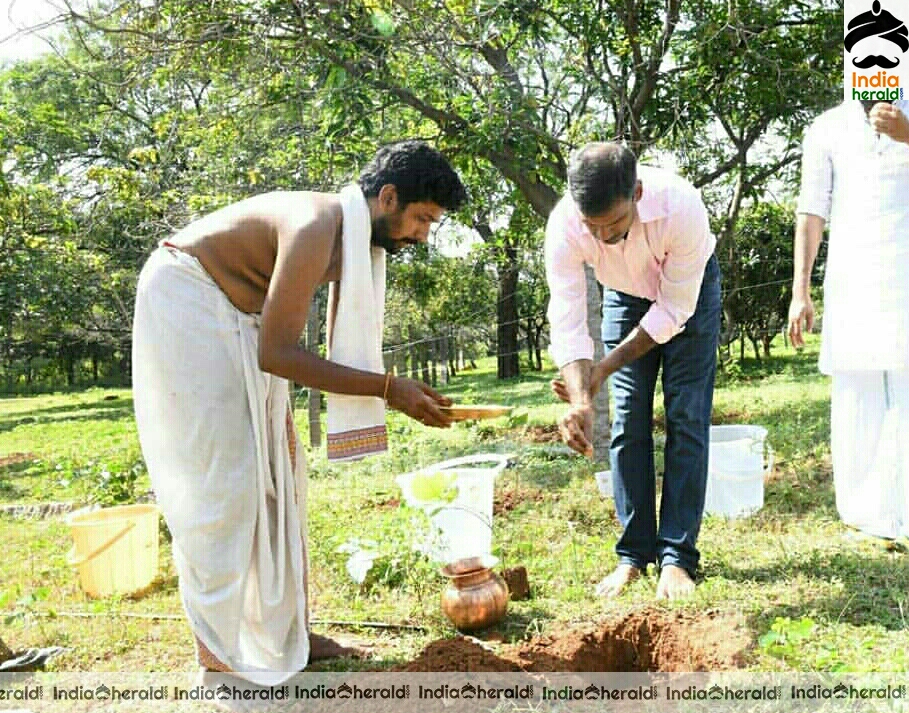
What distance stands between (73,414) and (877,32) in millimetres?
13461

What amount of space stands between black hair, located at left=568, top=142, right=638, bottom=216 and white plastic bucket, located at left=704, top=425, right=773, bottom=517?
1.80m

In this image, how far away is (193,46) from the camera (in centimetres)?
484

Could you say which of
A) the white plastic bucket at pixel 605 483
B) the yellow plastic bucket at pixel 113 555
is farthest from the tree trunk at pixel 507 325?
the yellow plastic bucket at pixel 113 555

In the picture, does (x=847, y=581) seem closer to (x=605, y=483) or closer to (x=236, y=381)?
(x=605, y=483)

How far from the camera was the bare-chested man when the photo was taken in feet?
7.98

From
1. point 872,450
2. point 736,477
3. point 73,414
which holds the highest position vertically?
point 872,450

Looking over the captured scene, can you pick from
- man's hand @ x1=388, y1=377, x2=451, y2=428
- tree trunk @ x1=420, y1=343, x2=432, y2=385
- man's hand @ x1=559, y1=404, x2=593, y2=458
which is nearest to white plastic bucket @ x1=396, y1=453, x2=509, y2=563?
man's hand @ x1=559, y1=404, x2=593, y2=458

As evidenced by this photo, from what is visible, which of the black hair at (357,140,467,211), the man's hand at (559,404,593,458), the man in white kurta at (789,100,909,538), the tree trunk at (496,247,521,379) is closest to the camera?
the black hair at (357,140,467,211)

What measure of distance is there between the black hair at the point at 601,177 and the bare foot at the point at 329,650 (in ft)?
5.14

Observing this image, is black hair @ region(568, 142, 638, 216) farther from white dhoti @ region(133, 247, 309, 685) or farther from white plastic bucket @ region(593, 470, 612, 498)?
white plastic bucket @ region(593, 470, 612, 498)

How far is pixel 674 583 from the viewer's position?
3002mm

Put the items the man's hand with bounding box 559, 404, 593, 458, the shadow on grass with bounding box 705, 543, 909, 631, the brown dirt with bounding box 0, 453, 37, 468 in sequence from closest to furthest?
the shadow on grass with bounding box 705, 543, 909, 631, the man's hand with bounding box 559, 404, 593, 458, the brown dirt with bounding box 0, 453, 37, 468

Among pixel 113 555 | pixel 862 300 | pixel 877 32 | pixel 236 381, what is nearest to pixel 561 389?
pixel 236 381

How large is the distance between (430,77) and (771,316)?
10.2 metres
